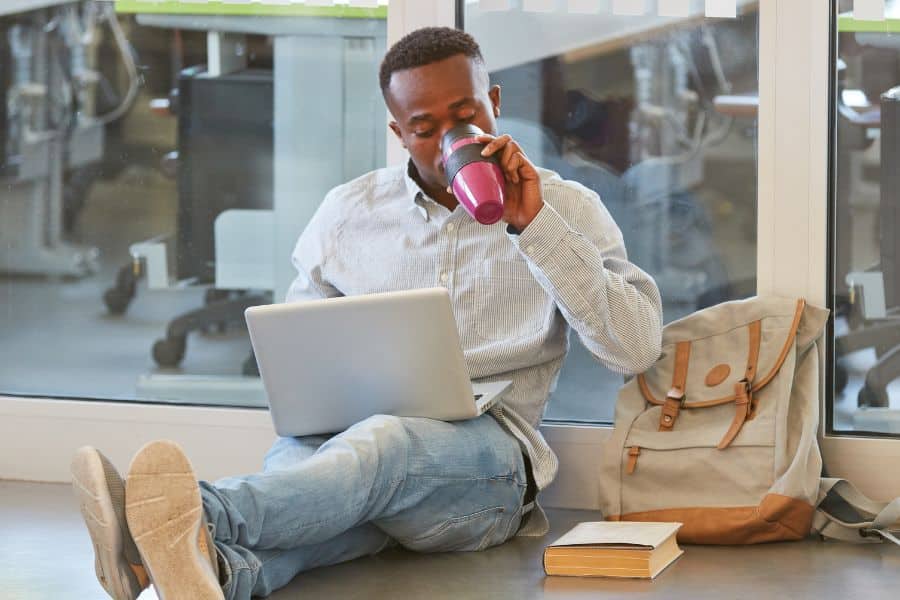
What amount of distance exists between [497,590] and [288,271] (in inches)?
47.5

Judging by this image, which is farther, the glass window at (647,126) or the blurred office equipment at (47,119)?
the blurred office equipment at (47,119)

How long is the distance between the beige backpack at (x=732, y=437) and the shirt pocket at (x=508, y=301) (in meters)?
0.28

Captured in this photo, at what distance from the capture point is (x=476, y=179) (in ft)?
6.51

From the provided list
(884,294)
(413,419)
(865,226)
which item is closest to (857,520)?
(884,294)

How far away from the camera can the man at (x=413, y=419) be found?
1609 millimetres

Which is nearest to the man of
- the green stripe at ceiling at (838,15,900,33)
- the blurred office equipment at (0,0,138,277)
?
the green stripe at ceiling at (838,15,900,33)

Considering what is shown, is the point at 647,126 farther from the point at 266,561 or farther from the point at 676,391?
the point at 266,561

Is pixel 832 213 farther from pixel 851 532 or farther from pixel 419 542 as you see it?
pixel 419 542

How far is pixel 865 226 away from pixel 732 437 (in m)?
0.56

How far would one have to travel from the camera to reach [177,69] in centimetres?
292

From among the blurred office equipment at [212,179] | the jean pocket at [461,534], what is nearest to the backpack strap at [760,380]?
the jean pocket at [461,534]

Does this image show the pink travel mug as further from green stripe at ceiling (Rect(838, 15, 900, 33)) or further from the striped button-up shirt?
green stripe at ceiling (Rect(838, 15, 900, 33))

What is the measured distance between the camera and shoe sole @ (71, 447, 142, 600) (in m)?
1.59

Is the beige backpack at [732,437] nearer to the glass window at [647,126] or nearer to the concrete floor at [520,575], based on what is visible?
the concrete floor at [520,575]
